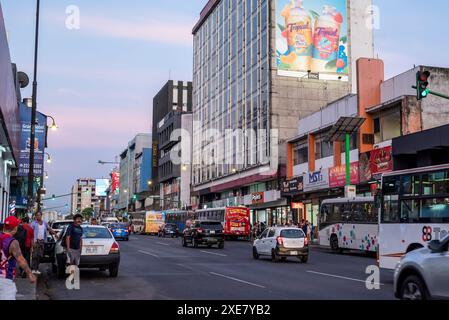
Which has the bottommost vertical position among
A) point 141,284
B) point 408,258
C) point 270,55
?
point 141,284

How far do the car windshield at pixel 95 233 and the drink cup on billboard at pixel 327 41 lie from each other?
158 ft

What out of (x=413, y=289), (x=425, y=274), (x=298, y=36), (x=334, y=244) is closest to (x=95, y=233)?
(x=413, y=289)

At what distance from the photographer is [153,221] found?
238 ft

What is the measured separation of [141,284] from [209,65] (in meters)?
73.1

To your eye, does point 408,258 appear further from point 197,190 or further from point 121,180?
point 121,180

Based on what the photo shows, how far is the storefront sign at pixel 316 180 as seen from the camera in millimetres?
44906

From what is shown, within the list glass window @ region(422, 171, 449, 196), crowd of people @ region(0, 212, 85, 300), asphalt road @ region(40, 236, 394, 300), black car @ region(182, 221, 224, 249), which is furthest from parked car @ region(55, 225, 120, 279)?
black car @ region(182, 221, 224, 249)

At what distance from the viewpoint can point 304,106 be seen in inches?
2441

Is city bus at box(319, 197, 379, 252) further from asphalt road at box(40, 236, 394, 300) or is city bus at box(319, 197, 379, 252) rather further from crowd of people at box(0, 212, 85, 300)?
crowd of people at box(0, 212, 85, 300)

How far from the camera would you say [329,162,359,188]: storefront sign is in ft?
133

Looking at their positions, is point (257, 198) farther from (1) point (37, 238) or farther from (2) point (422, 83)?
(1) point (37, 238)

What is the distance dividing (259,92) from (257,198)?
12160mm

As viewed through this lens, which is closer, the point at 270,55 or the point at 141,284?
the point at 141,284
